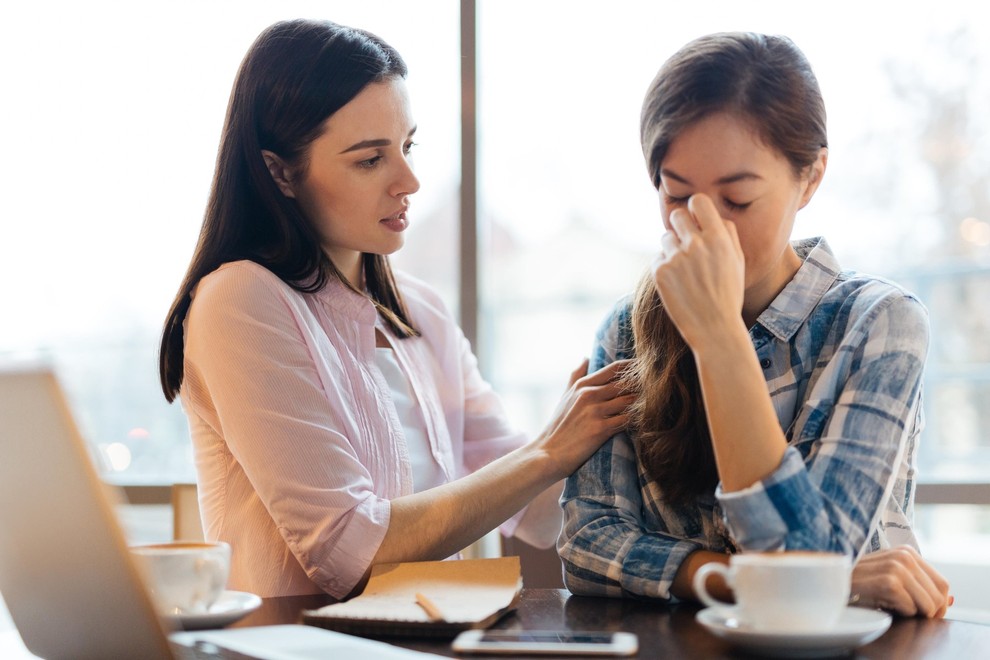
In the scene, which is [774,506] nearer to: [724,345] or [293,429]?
[724,345]

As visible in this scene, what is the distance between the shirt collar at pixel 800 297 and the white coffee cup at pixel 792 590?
0.49m

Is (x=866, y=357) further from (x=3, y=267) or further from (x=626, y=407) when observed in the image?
(x=3, y=267)

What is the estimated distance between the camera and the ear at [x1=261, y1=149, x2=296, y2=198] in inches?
65.2

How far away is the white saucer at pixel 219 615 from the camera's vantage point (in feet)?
3.08

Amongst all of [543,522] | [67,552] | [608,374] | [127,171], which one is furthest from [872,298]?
[127,171]

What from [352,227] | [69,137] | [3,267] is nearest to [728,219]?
[352,227]

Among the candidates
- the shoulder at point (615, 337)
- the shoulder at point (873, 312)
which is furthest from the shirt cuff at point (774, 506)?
the shoulder at point (615, 337)

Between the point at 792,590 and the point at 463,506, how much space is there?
0.68 metres

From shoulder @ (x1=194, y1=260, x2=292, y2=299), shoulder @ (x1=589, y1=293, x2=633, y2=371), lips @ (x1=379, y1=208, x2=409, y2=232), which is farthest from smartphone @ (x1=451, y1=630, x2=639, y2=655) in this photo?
lips @ (x1=379, y1=208, x2=409, y2=232)

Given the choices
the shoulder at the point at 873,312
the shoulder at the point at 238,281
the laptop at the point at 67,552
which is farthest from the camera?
the shoulder at the point at 238,281

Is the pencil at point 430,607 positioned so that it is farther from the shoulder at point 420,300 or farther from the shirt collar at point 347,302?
the shoulder at point 420,300

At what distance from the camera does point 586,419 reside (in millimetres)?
1397

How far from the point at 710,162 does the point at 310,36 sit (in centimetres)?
75

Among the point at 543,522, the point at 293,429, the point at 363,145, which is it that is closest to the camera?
the point at 293,429
